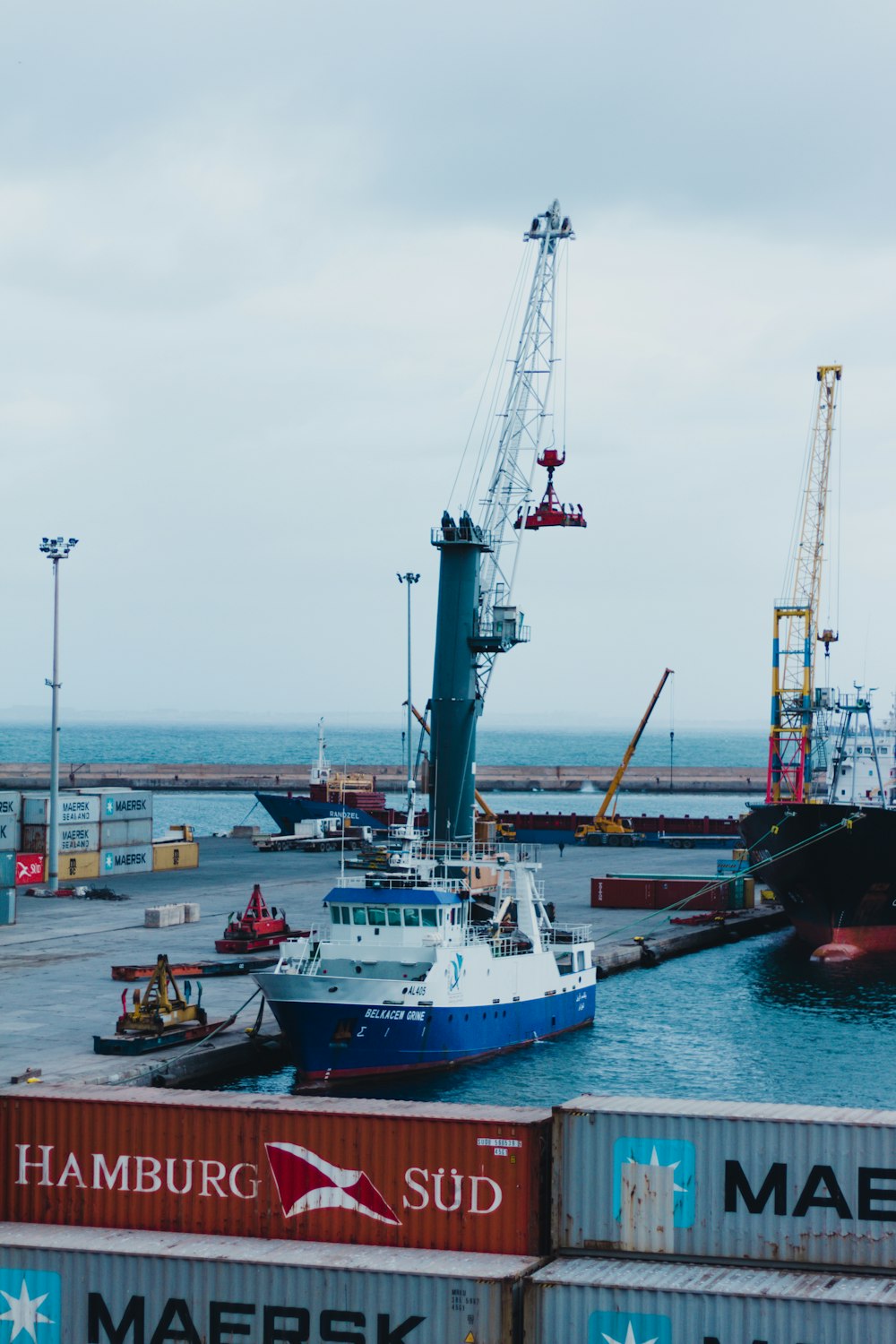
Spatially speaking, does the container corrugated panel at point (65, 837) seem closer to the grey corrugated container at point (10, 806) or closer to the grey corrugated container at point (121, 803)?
the grey corrugated container at point (10, 806)

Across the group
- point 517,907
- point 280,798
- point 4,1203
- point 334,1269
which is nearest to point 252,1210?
point 334,1269

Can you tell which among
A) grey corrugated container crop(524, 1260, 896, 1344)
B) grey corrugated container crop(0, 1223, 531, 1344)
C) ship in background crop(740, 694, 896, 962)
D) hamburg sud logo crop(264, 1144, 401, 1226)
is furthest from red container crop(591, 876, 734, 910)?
grey corrugated container crop(0, 1223, 531, 1344)

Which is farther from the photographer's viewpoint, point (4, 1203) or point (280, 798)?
point (280, 798)

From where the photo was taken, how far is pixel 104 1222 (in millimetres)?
25188

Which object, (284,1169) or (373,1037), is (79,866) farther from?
(284,1169)

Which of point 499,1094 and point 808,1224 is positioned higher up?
point 808,1224

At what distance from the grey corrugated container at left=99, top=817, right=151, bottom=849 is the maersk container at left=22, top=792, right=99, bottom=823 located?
5.69ft

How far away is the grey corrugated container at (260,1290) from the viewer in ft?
74.5

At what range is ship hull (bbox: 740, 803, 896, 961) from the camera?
69312 millimetres

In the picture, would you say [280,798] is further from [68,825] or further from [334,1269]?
[334,1269]

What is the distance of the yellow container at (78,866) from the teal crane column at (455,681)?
29182 mm

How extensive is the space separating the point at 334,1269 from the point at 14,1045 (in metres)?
24.7

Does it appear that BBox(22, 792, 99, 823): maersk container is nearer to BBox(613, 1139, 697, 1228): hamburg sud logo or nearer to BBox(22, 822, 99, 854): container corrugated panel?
BBox(22, 822, 99, 854): container corrugated panel

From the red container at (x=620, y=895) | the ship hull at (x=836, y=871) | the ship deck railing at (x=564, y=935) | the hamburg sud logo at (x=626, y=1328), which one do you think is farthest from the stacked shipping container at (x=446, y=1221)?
the red container at (x=620, y=895)
